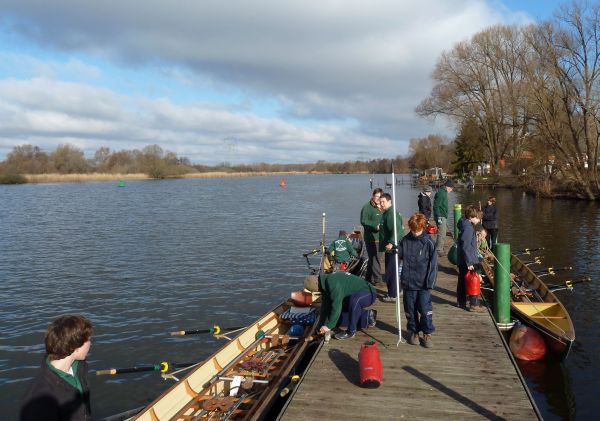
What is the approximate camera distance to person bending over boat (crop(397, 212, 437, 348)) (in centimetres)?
706

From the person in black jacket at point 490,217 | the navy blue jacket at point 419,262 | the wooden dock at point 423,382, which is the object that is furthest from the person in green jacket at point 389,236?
the person in black jacket at point 490,217

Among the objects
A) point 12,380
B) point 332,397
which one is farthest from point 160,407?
point 12,380

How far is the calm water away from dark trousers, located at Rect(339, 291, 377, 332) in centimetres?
349

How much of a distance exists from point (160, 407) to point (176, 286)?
9944 millimetres

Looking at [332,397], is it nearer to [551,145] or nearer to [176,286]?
[176,286]

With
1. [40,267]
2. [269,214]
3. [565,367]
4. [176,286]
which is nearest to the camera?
[565,367]

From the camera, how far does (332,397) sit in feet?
18.9

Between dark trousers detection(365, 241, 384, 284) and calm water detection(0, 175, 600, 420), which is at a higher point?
dark trousers detection(365, 241, 384, 284)

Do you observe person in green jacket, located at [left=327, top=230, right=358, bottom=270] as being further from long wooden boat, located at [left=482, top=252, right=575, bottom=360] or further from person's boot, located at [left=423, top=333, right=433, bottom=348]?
person's boot, located at [left=423, top=333, right=433, bottom=348]

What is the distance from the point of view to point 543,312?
33.2ft

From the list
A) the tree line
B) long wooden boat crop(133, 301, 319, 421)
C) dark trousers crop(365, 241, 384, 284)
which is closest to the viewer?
long wooden boat crop(133, 301, 319, 421)

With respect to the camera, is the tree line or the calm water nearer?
the calm water

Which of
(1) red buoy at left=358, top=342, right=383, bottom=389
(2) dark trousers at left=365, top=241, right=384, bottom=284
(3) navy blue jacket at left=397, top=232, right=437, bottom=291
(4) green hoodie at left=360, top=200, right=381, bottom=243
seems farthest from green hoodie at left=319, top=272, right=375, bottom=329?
(2) dark trousers at left=365, top=241, right=384, bottom=284

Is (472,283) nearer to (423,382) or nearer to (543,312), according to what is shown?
(543,312)
